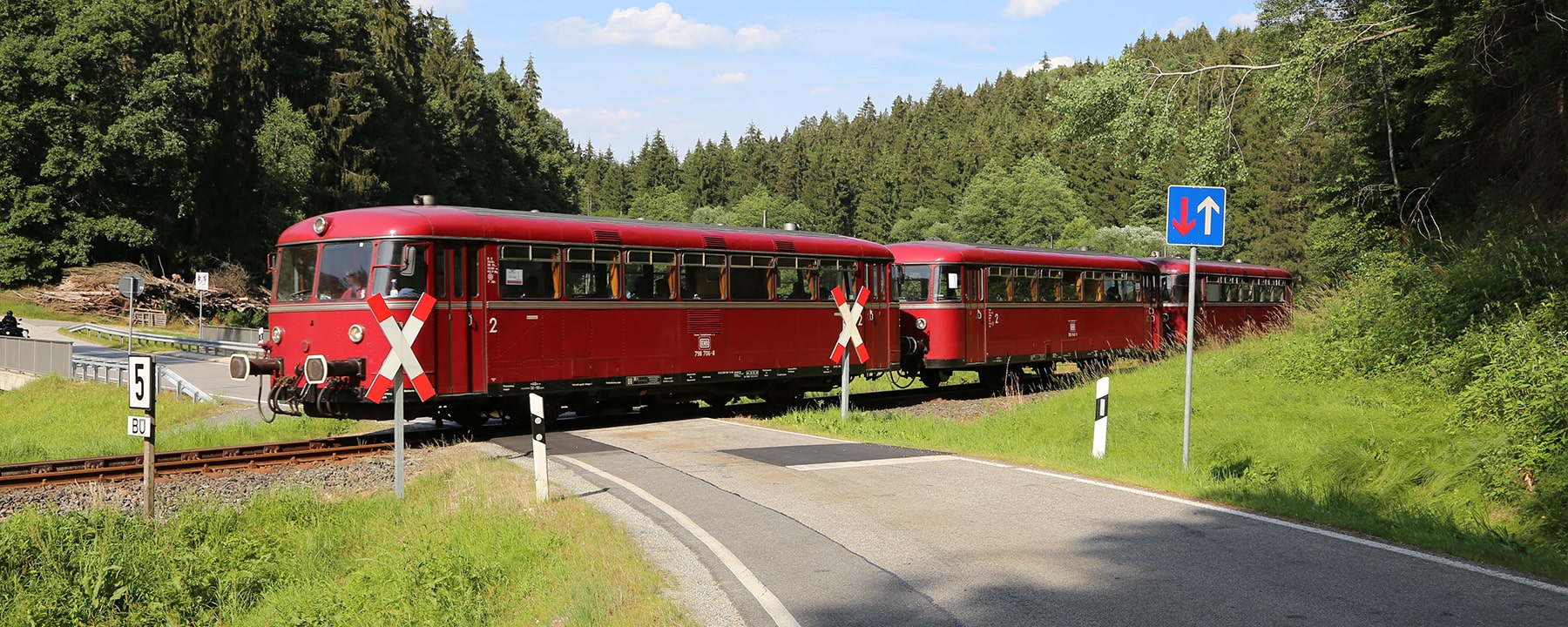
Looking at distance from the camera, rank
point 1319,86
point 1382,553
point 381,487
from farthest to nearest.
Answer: point 1319,86
point 381,487
point 1382,553

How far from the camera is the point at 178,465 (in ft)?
46.3

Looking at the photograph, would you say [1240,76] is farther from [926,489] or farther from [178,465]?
[178,465]

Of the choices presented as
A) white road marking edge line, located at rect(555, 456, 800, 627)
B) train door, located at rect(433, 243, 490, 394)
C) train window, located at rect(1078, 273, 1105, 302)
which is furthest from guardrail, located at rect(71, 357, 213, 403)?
train window, located at rect(1078, 273, 1105, 302)

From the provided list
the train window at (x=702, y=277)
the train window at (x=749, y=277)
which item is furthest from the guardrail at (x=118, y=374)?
the train window at (x=749, y=277)

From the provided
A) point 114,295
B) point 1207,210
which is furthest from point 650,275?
point 114,295

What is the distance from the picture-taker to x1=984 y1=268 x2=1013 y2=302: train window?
23.9 metres

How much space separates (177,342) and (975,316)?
27.1m

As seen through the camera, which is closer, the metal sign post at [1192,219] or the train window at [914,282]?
the metal sign post at [1192,219]

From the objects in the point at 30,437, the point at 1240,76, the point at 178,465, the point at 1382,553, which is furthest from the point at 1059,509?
the point at 30,437

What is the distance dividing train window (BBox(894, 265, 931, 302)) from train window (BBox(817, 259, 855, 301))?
2108 millimetres

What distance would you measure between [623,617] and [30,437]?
1989 cm

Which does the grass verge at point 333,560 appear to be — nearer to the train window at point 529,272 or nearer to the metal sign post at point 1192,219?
the train window at point 529,272

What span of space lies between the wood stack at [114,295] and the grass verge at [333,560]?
40733 mm

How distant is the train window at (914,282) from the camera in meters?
23.2
